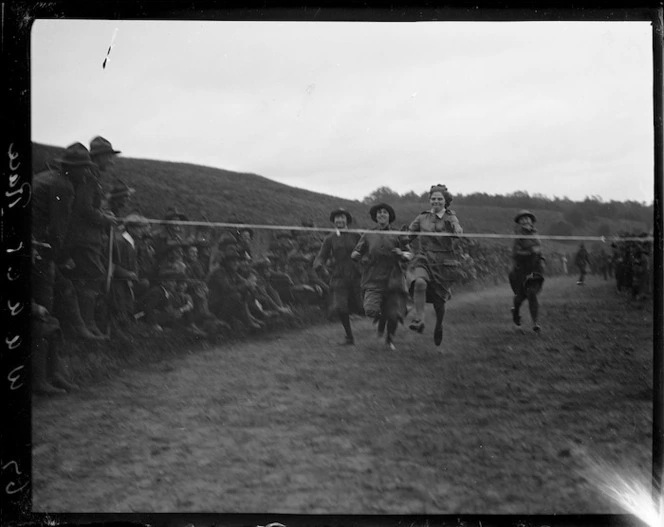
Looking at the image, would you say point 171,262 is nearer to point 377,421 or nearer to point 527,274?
point 377,421

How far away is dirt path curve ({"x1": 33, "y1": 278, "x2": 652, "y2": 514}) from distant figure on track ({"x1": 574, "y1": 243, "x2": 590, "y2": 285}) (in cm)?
5

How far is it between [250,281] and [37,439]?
4.46 ft

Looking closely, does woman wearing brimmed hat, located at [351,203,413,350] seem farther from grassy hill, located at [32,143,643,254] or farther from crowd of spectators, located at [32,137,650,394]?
crowd of spectators, located at [32,137,650,394]

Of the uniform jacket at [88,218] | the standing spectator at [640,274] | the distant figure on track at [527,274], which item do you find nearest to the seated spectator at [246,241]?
the uniform jacket at [88,218]

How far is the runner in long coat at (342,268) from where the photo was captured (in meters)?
3.27

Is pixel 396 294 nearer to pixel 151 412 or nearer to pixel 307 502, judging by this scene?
pixel 307 502

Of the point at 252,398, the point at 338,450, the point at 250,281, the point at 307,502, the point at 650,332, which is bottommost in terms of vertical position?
the point at 307,502

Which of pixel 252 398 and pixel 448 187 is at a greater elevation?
pixel 448 187

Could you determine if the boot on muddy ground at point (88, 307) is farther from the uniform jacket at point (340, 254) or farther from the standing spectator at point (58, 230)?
the uniform jacket at point (340, 254)

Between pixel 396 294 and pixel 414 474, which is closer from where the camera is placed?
pixel 414 474

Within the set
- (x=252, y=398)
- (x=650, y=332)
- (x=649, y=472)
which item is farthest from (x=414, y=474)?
(x=650, y=332)

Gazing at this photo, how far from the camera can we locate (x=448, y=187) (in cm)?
323

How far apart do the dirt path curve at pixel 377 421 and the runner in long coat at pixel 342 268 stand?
0.32 feet

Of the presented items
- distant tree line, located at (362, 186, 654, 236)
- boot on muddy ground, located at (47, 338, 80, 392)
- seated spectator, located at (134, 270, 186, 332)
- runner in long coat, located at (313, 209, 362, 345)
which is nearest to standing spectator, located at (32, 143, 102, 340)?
boot on muddy ground, located at (47, 338, 80, 392)
